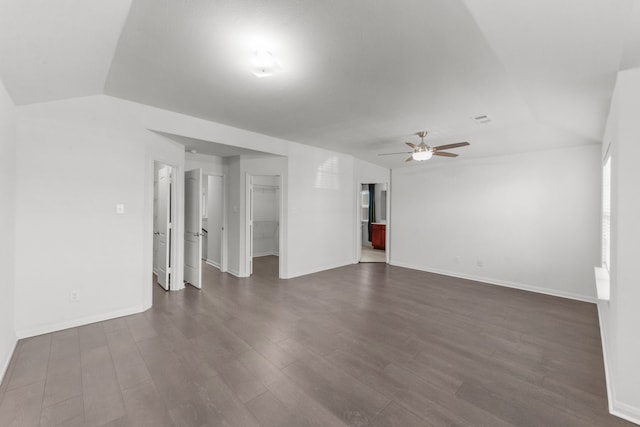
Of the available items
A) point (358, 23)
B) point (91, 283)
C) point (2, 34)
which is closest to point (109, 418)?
point (91, 283)

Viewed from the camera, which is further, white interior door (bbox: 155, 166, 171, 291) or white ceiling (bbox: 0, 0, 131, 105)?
white interior door (bbox: 155, 166, 171, 291)

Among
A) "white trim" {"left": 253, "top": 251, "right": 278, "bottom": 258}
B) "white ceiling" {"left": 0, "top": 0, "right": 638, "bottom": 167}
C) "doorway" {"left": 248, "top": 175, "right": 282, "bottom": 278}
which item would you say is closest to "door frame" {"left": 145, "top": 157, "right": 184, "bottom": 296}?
"white ceiling" {"left": 0, "top": 0, "right": 638, "bottom": 167}

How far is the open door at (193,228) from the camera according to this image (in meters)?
4.43

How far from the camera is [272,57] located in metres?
2.14

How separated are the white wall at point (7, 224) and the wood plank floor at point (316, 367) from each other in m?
0.20

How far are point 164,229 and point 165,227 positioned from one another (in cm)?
7

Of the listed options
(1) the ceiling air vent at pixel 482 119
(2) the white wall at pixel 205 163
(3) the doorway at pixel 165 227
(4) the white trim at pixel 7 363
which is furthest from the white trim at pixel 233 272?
(1) the ceiling air vent at pixel 482 119

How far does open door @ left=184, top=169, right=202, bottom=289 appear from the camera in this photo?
4426mm

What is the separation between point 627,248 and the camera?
5.95 ft

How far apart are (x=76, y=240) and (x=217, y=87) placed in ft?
7.56

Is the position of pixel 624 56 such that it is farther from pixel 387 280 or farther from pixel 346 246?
pixel 346 246

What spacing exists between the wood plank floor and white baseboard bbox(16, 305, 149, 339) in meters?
0.11

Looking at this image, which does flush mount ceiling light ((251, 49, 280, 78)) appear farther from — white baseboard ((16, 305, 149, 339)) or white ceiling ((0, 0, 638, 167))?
white baseboard ((16, 305, 149, 339))

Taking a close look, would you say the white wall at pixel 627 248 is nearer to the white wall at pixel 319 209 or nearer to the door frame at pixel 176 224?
the white wall at pixel 319 209
